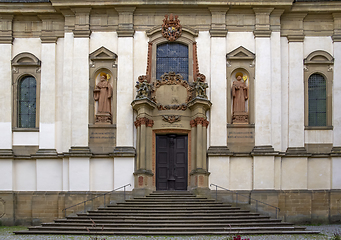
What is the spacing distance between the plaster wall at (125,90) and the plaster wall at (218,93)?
3.86 m

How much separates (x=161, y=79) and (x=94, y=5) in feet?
16.0

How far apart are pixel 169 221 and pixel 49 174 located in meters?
7.10

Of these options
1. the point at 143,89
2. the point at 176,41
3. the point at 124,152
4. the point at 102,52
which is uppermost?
the point at 176,41

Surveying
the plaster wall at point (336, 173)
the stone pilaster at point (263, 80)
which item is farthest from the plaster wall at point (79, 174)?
the plaster wall at point (336, 173)

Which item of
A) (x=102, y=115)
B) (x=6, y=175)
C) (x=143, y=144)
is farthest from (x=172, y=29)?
(x=6, y=175)

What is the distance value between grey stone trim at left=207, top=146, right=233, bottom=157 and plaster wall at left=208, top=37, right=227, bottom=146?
7.7 inches

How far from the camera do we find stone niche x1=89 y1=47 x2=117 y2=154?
20.5 metres

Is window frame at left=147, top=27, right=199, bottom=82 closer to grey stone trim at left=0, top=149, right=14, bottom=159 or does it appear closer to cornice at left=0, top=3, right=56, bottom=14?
cornice at left=0, top=3, right=56, bottom=14

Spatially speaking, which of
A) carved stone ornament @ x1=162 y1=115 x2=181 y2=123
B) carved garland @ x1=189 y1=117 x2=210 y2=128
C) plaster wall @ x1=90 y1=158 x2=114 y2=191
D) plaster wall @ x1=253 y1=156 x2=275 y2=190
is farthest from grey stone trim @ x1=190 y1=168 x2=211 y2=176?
plaster wall @ x1=90 y1=158 x2=114 y2=191

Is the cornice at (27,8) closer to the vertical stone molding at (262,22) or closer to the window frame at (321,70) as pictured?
the vertical stone molding at (262,22)

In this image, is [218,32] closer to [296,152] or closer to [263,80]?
[263,80]

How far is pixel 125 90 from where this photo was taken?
2059 centimetres

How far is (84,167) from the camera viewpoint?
66.1 feet

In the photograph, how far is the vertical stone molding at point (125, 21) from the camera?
821 inches
